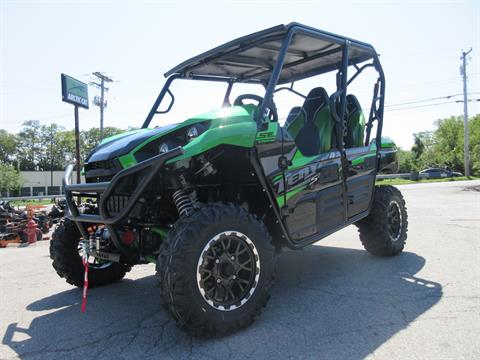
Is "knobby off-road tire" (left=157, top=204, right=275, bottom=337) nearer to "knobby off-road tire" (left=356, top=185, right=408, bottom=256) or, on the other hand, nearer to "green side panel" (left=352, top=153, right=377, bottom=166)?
"green side panel" (left=352, top=153, right=377, bottom=166)

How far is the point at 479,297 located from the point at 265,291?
2.12 meters

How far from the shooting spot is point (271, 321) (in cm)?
339

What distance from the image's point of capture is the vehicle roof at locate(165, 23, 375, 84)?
413 centimetres

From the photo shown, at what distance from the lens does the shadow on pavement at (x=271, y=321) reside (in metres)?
2.91

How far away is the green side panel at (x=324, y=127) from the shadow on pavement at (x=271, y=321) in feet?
5.06

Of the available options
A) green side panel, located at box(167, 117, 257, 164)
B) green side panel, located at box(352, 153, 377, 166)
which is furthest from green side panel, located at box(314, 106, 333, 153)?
green side panel, located at box(167, 117, 257, 164)

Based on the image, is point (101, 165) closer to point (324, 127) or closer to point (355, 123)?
point (324, 127)

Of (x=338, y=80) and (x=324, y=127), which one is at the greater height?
(x=338, y=80)

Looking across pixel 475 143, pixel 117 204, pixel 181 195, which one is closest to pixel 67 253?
pixel 117 204

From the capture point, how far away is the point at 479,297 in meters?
3.83

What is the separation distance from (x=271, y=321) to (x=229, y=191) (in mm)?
1277

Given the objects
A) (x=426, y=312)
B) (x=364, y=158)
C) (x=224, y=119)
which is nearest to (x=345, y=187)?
(x=364, y=158)

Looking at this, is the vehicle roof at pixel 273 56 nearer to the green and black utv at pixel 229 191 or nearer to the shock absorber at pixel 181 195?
the green and black utv at pixel 229 191

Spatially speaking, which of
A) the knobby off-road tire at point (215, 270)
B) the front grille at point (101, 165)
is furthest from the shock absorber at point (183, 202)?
the front grille at point (101, 165)
